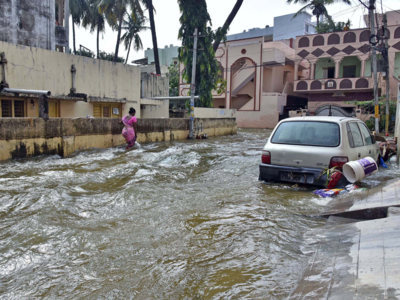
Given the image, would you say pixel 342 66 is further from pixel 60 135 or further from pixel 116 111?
pixel 60 135

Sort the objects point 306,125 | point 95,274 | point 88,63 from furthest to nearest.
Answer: point 88,63 < point 306,125 < point 95,274

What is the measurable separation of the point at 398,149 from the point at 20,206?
32.1 ft

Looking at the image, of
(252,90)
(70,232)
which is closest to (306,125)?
(70,232)

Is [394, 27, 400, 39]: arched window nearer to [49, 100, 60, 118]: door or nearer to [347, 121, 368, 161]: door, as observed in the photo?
[347, 121, 368, 161]: door

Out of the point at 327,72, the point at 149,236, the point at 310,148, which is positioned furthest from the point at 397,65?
the point at 149,236

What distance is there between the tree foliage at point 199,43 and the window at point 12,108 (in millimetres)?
10900

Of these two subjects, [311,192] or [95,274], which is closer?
[95,274]

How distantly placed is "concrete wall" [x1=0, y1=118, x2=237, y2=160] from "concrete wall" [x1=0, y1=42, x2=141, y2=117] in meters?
4.22

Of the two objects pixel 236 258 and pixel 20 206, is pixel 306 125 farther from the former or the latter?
pixel 20 206

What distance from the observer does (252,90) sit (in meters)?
35.3

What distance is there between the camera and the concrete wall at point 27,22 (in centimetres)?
1688

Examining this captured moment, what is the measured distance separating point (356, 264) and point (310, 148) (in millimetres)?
3537

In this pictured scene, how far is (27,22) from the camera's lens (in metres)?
17.8

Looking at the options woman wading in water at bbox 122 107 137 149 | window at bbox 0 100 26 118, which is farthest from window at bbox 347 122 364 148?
window at bbox 0 100 26 118
